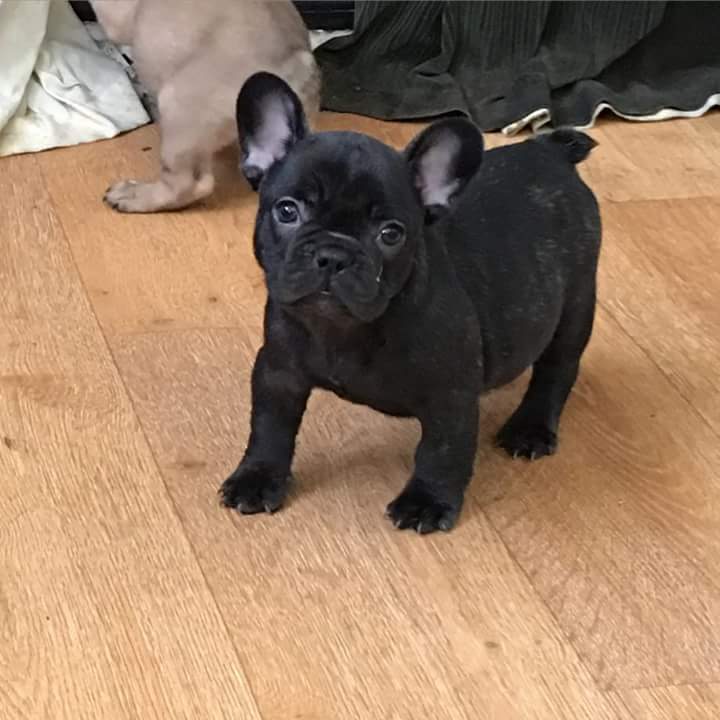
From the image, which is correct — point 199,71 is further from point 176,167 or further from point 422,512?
point 422,512

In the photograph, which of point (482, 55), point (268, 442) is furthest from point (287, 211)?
point (482, 55)

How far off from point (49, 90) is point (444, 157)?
1.45 meters

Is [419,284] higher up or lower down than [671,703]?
higher up

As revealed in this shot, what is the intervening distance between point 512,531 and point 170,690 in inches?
19.8

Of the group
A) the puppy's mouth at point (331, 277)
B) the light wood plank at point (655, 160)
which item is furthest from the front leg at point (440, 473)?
the light wood plank at point (655, 160)

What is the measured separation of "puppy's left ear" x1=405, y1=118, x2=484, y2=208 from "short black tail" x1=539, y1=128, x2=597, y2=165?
1.18 ft

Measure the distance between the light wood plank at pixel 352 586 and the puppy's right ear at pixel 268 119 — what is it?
0.44 meters

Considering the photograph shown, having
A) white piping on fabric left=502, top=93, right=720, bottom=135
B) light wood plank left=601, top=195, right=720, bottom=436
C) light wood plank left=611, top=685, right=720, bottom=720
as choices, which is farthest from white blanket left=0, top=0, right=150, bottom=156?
light wood plank left=611, top=685, right=720, bottom=720

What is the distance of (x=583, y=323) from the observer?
2023 mm

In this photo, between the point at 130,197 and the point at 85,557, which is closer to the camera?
the point at 85,557

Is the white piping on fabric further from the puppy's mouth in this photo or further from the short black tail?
the puppy's mouth

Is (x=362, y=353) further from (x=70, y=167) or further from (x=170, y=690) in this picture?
(x=70, y=167)

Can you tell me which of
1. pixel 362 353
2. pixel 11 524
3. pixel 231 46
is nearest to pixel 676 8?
pixel 231 46

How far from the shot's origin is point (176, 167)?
102 inches
